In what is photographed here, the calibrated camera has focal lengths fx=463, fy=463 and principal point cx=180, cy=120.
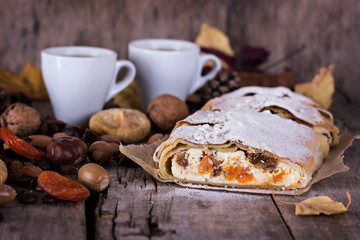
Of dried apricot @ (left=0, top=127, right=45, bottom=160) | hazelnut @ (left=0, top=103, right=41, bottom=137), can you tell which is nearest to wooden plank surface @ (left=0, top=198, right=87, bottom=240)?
dried apricot @ (left=0, top=127, right=45, bottom=160)

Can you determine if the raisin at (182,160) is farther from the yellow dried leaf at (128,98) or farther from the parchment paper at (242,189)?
the yellow dried leaf at (128,98)

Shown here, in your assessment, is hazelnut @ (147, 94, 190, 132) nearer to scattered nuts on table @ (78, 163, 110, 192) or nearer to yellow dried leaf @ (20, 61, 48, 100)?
scattered nuts on table @ (78, 163, 110, 192)

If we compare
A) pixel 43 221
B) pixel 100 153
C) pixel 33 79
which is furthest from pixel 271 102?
pixel 33 79

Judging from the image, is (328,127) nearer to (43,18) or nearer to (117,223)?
(117,223)

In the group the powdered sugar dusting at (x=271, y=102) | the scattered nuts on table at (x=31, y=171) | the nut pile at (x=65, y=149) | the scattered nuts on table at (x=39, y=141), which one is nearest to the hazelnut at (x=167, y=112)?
the nut pile at (x=65, y=149)

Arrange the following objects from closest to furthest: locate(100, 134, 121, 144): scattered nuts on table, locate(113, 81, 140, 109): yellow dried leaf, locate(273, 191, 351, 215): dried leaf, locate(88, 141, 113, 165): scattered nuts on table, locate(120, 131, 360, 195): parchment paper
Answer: locate(273, 191, 351, 215): dried leaf
locate(120, 131, 360, 195): parchment paper
locate(88, 141, 113, 165): scattered nuts on table
locate(100, 134, 121, 144): scattered nuts on table
locate(113, 81, 140, 109): yellow dried leaf

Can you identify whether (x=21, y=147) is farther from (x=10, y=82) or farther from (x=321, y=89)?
(x=321, y=89)

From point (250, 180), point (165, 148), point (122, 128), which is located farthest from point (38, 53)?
point (250, 180)
